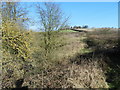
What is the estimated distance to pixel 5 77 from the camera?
599 centimetres

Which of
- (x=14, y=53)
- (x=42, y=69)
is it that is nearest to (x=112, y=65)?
(x=42, y=69)

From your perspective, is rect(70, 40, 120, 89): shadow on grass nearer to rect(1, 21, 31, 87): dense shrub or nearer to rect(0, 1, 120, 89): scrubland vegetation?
rect(0, 1, 120, 89): scrubland vegetation

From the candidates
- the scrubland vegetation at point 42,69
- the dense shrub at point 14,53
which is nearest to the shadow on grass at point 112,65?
the scrubland vegetation at point 42,69

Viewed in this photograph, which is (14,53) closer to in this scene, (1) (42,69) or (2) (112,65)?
(1) (42,69)

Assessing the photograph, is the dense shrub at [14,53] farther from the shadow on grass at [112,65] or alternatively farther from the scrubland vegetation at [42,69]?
the shadow on grass at [112,65]

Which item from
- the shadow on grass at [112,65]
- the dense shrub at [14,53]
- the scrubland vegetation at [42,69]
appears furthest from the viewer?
the shadow on grass at [112,65]

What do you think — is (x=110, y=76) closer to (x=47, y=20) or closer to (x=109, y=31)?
(x=47, y=20)

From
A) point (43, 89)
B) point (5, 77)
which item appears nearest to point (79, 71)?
point (43, 89)

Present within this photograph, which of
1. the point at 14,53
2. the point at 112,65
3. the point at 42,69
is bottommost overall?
the point at 112,65

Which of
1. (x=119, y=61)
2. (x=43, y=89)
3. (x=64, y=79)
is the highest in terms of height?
(x=64, y=79)

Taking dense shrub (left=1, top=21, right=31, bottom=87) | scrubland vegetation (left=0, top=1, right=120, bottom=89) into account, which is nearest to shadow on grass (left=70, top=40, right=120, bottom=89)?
scrubland vegetation (left=0, top=1, right=120, bottom=89)

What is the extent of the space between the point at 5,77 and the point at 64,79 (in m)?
3.53

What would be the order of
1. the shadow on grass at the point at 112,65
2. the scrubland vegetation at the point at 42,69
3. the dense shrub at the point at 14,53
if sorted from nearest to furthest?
the scrubland vegetation at the point at 42,69
the dense shrub at the point at 14,53
the shadow on grass at the point at 112,65

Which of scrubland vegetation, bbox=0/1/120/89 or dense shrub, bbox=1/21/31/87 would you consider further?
dense shrub, bbox=1/21/31/87
